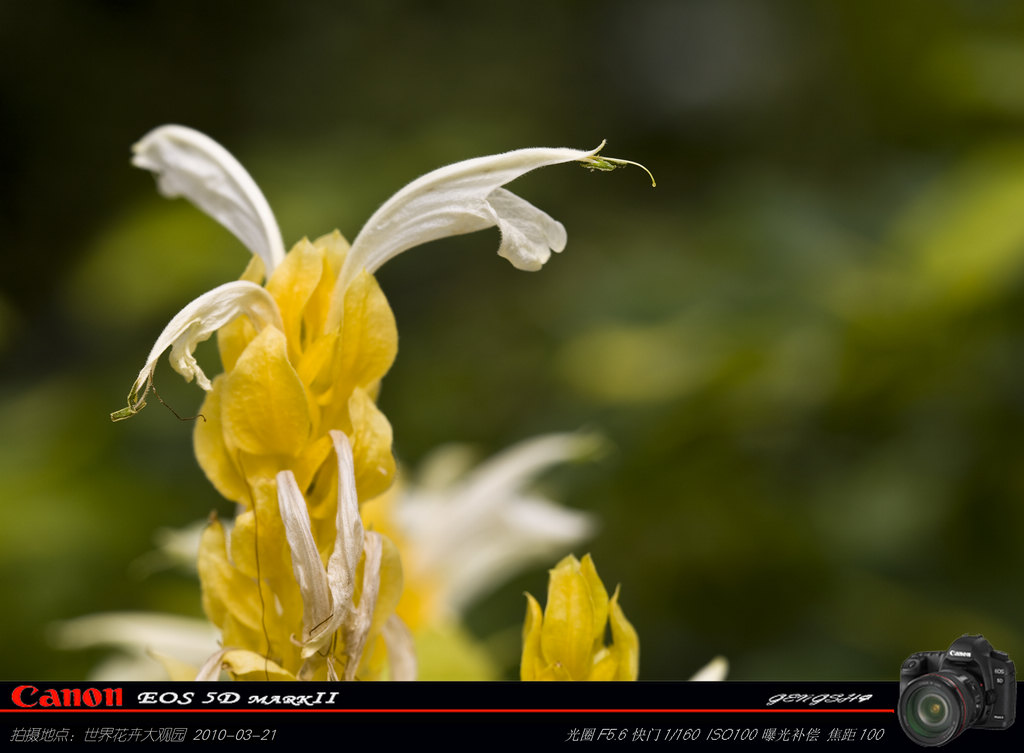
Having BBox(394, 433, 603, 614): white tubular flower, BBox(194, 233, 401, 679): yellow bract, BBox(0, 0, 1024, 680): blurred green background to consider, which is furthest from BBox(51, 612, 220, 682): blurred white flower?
BBox(0, 0, 1024, 680): blurred green background

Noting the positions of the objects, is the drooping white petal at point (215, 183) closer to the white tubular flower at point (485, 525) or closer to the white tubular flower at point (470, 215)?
the white tubular flower at point (470, 215)

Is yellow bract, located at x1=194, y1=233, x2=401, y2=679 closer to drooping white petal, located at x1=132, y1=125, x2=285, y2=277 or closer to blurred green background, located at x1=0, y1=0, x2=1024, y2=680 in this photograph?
drooping white petal, located at x1=132, y1=125, x2=285, y2=277

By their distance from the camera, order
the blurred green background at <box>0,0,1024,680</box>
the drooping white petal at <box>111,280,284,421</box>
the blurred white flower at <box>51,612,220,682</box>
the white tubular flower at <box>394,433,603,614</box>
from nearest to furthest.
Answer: the drooping white petal at <box>111,280,284,421</box>
the blurred white flower at <box>51,612,220,682</box>
the white tubular flower at <box>394,433,603,614</box>
the blurred green background at <box>0,0,1024,680</box>

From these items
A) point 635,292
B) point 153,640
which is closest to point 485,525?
point 153,640

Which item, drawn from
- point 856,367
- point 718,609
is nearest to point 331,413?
point 856,367
